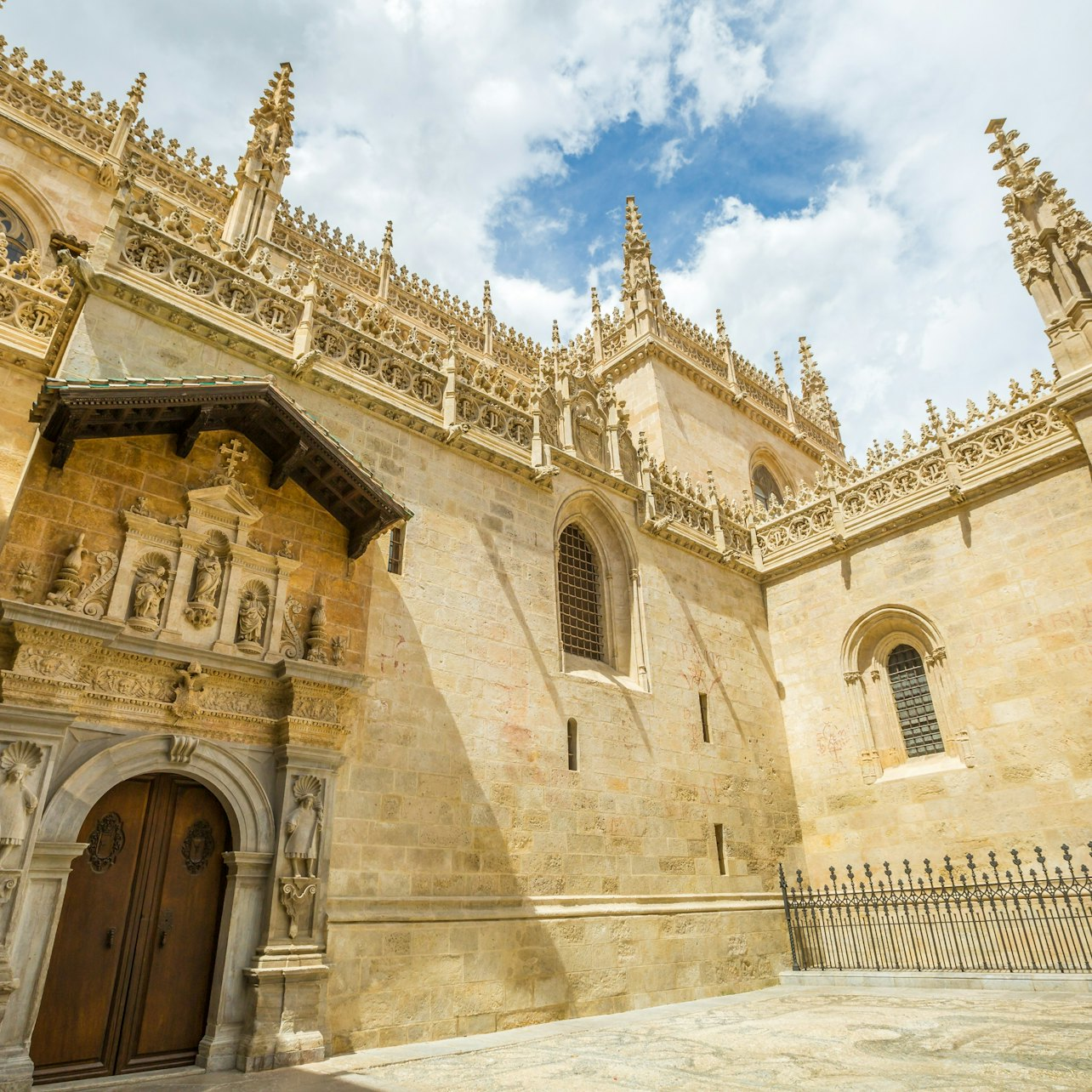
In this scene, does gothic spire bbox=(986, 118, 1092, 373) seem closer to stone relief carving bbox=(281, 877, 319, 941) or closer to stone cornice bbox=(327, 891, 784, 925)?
stone cornice bbox=(327, 891, 784, 925)

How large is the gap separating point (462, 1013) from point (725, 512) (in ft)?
38.4

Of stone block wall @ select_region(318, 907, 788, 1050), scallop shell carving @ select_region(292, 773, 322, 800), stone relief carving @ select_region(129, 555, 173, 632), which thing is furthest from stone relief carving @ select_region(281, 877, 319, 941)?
stone relief carving @ select_region(129, 555, 173, 632)

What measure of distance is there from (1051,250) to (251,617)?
49.8ft

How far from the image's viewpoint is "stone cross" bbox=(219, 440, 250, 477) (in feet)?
29.1

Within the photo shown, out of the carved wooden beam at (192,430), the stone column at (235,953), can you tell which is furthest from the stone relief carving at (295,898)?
the carved wooden beam at (192,430)

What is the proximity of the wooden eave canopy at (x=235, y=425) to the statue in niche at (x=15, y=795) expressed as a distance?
2.87 m

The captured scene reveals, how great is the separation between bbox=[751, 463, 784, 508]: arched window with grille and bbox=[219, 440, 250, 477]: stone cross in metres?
17.3

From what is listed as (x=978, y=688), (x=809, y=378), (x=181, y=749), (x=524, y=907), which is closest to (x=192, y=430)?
(x=181, y=749)

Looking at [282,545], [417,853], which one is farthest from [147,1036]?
[282,545]

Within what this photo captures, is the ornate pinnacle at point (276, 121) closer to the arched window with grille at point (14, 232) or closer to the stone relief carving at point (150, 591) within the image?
the arched window with grille at point (14, 232)

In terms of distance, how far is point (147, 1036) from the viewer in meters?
6.81

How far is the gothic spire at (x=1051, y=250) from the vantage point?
42.4 feet

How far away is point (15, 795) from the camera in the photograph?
20.6 feet

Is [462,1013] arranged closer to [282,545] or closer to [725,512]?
[282,545]
